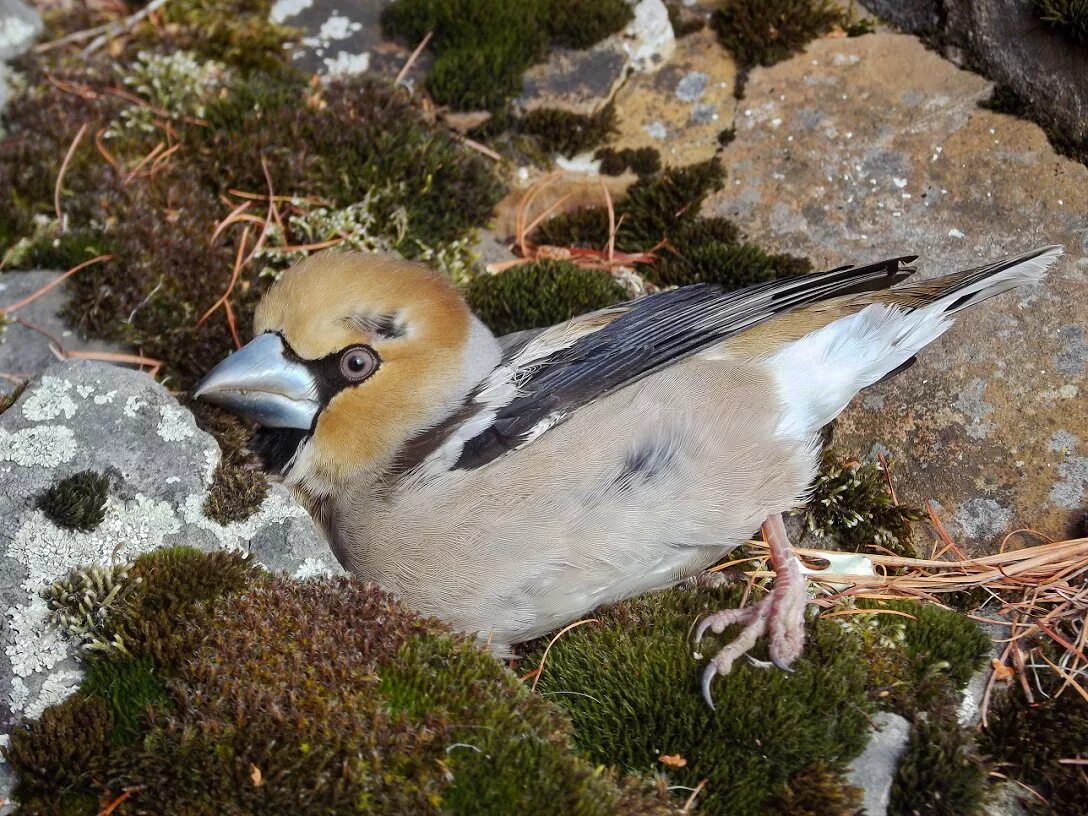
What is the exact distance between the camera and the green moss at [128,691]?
11.9 ft

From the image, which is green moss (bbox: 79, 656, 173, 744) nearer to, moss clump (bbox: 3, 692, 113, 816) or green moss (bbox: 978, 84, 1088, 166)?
moss clump (bbox: 3, 692, 113, 816)

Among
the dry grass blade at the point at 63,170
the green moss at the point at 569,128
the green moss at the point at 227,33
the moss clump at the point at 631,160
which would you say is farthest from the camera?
the green moss at the point at 227,33

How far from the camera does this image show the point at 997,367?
17.4 ft

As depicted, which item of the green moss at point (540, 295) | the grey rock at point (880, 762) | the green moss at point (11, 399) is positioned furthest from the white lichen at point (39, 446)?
the grey rock at point (880, 762)

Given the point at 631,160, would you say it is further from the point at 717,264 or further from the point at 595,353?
the point at 595,353

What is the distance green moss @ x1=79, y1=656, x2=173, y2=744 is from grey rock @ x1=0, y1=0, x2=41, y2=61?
5193mm

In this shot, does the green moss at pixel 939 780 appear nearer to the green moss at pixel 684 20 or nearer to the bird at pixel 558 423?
the bird at pixel 558 423

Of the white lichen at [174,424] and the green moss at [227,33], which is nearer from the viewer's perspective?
the white lichen at [174,424]

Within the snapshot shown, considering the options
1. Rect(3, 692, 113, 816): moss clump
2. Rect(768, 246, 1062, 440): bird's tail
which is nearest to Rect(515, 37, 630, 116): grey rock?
Rect(768, 246, 1062, 440): bird's tail

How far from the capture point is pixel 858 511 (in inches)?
200

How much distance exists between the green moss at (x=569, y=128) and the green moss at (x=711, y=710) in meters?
3.51

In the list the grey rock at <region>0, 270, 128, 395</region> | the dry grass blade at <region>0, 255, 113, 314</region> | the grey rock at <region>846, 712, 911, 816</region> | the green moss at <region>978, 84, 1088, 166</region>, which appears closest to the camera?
the grey rock at <region>846, 712, 911, 816</region>

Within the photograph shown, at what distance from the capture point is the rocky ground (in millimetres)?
3941

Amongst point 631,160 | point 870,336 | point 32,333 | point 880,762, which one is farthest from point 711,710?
point 32,333
